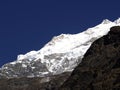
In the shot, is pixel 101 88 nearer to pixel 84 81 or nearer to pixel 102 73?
pixel 102 73

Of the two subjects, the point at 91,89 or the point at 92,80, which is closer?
the point at 91,89

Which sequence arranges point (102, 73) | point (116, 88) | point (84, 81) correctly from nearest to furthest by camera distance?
1. point (116, 88)
2. point (102, 73)
3. point (84, 81)

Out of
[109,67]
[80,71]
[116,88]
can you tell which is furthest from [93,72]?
[116,88]

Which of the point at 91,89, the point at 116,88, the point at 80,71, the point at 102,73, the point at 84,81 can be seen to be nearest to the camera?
the point at 116,88

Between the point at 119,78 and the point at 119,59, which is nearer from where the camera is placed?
the point at 119,78

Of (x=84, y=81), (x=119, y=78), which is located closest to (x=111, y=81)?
(x=119, y=78)

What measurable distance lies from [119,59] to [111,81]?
59.0 ft

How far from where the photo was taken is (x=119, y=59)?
16662 centimetres

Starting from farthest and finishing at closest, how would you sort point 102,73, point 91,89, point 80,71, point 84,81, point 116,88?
1. point 80,71
2. point 84,81
3. point 102,73
4. point 91,89
5. point 116,88

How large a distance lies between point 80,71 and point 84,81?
572 inches

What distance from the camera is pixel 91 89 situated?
15725cm

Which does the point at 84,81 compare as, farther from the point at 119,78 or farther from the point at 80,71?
the point at 119,78

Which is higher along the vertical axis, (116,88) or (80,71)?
(80,71)

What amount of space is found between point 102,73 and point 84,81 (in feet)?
43.1
